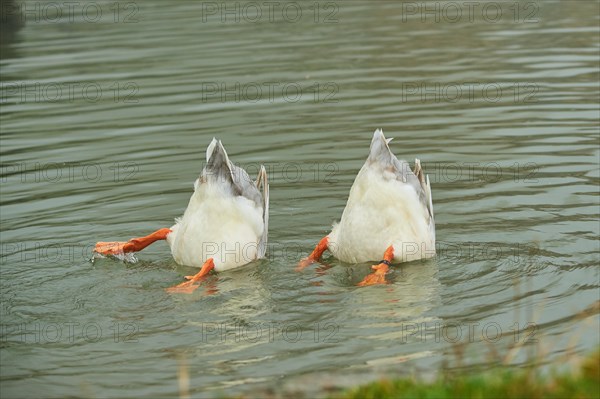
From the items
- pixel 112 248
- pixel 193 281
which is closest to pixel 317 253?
pixel 193 281

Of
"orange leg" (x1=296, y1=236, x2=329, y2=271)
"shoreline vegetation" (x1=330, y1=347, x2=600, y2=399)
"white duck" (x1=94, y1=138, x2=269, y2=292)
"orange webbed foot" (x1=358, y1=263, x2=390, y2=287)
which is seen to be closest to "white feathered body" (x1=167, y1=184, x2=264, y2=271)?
"white duck" (x1=94, y1=138, x2=269, y2=292)

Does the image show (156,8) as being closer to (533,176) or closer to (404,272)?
(533,176)

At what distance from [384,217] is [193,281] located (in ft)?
5.38

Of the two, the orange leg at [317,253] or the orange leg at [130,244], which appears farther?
the orange leg at [130,244]

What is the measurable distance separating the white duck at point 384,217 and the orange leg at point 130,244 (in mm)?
1276

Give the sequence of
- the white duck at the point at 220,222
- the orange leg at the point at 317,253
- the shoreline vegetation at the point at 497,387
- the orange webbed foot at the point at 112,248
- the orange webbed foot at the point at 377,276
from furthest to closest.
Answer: the orange webbed foot at the point at 112,248 → the orange leg at the point at 317,253 → the white duck at the point at 220,222 → the orange webbed foot at the point at 377,276 → the shoreline vegetation at the point at 497,387

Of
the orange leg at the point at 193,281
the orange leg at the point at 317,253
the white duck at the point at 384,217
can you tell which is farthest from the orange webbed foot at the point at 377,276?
the orange leg at the point at 193,281

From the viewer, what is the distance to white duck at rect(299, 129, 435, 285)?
8891mm

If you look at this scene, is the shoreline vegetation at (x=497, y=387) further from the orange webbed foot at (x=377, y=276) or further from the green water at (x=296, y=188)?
the orange webbed foot at (x=377, y=276)

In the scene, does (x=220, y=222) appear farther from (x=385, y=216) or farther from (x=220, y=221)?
(x=385, y=216)

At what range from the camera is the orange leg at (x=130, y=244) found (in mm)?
9531

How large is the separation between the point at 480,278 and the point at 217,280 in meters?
2.13

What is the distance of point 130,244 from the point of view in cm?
959

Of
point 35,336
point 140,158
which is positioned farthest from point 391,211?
point 140,158
